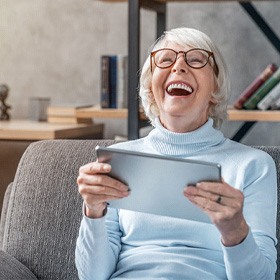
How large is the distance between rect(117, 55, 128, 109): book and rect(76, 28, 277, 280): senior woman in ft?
4.82

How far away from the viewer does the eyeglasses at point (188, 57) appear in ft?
6.26

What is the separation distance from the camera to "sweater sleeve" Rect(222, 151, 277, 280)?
1.64 m

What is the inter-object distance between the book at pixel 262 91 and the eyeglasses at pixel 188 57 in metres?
1.37

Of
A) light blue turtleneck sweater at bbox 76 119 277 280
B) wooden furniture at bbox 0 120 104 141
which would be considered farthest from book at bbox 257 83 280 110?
light blue turtleneck sweater at bbox 76 119 277 280

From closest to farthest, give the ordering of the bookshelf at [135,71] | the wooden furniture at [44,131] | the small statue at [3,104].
Answer: the bookshelf at [135,71]
the wooden furniture at [44,131]
the small statue at [3,104]

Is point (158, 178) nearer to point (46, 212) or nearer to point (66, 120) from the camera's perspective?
point (46, 212)

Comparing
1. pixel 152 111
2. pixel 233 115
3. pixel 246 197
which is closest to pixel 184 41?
pixel 152 111

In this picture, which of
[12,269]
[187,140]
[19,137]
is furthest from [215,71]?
[19,137]

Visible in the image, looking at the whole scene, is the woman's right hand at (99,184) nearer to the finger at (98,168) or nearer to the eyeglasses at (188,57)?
the finger at (98,168)

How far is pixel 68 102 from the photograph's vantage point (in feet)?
13.4

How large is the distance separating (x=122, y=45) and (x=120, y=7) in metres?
0.18

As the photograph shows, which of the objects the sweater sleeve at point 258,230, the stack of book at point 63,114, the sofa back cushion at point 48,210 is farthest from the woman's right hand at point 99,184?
the stack of book at point 63,114

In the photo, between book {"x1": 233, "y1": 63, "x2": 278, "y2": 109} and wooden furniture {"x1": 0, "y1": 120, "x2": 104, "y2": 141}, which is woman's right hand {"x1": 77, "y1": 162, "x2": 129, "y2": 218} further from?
wooden furniture {"x1": 0, "y1": 120, "x2": 104, "y2": 141}

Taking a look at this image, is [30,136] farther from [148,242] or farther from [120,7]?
[148,242]
